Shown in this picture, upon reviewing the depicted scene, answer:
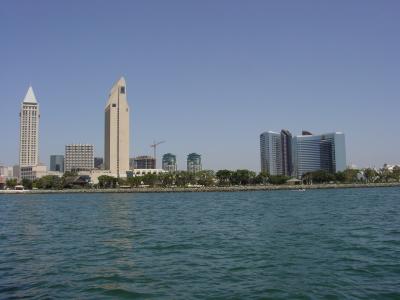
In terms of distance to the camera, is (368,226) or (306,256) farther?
(368,226)

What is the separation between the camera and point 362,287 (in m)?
15.6

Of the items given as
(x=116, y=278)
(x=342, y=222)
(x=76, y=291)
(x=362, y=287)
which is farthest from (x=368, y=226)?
(x=76, y=291)

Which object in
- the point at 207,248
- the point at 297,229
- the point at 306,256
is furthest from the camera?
the point at 297,229

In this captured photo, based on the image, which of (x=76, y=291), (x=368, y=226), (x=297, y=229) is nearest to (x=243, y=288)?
(x=76, y=291)

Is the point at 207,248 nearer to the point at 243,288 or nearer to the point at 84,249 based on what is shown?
the point at 84,249

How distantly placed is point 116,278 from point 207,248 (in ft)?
26.2

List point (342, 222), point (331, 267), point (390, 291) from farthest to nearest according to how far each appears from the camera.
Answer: point (342, 222) → point (331, 267) → point (390, 291)

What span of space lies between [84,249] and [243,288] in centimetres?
1221

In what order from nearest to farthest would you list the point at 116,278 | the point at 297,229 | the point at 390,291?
the point at 390,291 < the point at 116,278 < the point at 297,229

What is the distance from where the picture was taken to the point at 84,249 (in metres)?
25.1

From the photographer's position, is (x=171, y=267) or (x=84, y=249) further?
(x=84, y=249)

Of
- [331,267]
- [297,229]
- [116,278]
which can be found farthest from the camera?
[297,229]

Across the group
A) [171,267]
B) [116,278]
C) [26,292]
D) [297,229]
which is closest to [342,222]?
[297,229]

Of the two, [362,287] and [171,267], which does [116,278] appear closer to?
[171,267]
